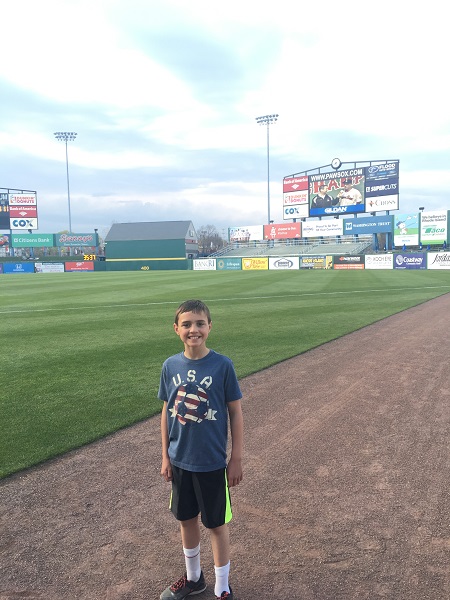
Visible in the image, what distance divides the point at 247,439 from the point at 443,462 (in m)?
2.11

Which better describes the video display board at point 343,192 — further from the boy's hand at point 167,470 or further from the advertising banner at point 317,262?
the boy's hand at point 167,470

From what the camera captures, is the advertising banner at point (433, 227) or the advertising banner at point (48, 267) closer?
the advertising banner at point (433, 227)

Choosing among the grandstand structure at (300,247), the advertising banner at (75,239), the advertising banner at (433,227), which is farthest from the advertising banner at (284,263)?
the advertising banner at (75,239)

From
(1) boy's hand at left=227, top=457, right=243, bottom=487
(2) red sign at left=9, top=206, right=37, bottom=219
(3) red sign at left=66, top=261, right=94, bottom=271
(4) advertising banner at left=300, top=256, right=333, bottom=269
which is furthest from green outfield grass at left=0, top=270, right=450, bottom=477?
(2) red sign at left=9, top=206, right=37, bottom=219

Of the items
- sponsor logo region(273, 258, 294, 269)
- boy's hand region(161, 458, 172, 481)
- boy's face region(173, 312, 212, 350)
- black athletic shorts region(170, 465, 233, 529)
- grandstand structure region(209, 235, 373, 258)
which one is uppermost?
grandstand structure region(209, 235, 373, 258)

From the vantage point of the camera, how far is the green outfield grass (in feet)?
17.7

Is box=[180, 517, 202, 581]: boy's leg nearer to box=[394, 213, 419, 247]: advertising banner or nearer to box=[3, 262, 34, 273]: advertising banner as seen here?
box=[394, 213, 419, 247]: advertising banner

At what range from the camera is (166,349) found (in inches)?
369

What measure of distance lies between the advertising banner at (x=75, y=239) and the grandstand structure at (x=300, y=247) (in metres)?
22.8

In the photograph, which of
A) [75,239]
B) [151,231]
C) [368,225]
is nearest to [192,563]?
[368,225]

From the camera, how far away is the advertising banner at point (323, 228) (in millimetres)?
61562

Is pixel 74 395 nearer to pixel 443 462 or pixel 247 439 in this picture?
pixel 247 439

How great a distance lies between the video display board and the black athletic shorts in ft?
193

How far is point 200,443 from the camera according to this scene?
275 centimetres
